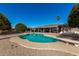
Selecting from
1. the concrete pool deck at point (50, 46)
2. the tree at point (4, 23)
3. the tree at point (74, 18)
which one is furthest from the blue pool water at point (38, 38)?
the tree at point (74, 18)

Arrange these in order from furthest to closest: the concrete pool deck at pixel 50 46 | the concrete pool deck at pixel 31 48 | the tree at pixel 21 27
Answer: the tree at pixel 21 27, the concrete pool deck at pixel 50 46, the concrete pool deck at pixel 31 48

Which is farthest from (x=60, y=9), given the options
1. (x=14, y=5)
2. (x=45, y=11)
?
(x=14, y=5)

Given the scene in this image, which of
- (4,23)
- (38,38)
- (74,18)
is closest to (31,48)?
(38,38)

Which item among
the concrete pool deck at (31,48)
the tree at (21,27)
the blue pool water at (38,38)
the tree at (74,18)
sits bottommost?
the concrete pool deck at (31,48)

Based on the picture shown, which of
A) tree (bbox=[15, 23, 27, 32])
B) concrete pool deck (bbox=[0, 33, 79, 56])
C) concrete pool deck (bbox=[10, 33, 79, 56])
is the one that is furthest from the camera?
tree (bbox=[15, 23, 27, 32])

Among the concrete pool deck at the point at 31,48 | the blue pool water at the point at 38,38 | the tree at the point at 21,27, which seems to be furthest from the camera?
the blue pool water at the point at 38,38

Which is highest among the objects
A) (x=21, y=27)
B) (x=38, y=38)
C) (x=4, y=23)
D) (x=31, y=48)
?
(x=4, y=23)

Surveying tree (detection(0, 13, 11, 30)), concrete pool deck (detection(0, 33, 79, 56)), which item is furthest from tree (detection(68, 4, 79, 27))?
tree (detection(0, 13, 11, 30))

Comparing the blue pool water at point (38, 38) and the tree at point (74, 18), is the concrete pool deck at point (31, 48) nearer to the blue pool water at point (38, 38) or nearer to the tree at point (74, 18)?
the blue pool water at point (38, 38)

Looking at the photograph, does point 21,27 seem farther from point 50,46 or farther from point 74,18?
point 74,18

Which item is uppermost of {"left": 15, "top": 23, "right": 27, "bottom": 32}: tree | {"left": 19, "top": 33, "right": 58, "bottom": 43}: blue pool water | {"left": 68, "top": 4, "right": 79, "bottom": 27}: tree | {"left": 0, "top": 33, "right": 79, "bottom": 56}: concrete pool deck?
{"left": 68, "top": 4, "right": 79, "bottom": 27}: tree

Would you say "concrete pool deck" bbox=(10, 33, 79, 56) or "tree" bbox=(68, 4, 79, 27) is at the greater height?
"tree" bbox=(68, 4, 79, 27)

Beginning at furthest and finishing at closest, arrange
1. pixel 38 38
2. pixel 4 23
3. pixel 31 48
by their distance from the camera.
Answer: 1. pixel 38 38
2. pixel 4 23
3. pixel 31 48

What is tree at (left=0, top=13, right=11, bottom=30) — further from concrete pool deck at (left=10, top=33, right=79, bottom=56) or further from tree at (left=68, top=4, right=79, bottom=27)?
tree at (left=68, top=4, right=79, bottom=27)
